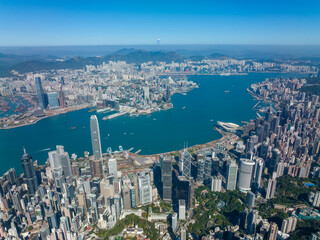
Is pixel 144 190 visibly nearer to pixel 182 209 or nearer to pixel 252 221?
pixel 182 209

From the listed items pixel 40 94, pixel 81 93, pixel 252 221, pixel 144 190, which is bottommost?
pixel 252 221

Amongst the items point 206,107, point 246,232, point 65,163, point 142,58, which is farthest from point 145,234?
point 142,58

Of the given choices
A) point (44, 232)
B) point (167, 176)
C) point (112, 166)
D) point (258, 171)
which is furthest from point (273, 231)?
point (44, 232)

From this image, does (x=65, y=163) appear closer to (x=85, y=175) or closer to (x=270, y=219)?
(x=85, y=175)

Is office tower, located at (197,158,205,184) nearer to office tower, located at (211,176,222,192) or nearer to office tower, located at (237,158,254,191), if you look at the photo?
office tower, located at (211,176,222,192)

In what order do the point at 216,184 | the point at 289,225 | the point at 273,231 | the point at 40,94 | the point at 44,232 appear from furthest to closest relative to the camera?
the point at 40,94 → the point at 216,184 → the point at 289,225 → the point at 44,232 → the point at 273,231

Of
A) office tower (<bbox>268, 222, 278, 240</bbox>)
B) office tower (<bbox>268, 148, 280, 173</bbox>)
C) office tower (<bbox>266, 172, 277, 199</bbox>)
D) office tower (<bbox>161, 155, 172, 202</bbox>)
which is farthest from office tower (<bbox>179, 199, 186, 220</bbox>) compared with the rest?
office tower (<bbox>268, 148, 280, 173</bbox>)
